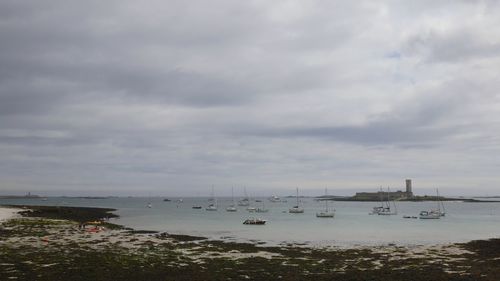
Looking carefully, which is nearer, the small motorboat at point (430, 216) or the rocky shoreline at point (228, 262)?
the rocky shoreline at point (228, 262)

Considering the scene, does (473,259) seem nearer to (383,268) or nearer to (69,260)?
(383,268)

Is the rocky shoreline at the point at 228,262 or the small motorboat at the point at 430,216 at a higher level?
the rocky shoreline at the point at 228,262

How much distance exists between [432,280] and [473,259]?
10333 mm

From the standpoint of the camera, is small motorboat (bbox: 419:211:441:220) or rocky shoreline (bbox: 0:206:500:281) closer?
rocky shoreline (bbox: 0:206:500:281)

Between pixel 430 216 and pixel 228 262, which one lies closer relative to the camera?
pixel 228 262

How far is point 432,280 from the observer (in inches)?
954

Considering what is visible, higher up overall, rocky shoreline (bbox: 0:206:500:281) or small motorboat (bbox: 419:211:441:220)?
rocky shoreline (bbox: 0:206:500:281)

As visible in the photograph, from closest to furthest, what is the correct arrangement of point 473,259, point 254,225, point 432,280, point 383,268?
point 432,280
point 383,268
point 473,259
point 254,225

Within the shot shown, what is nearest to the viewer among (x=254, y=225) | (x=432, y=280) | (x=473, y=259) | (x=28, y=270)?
(x=432, y=280)

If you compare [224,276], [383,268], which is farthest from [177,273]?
[383,268]

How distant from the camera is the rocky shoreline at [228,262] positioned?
25.4 m

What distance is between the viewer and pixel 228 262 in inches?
1201

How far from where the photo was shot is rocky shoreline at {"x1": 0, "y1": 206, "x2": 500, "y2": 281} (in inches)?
1000

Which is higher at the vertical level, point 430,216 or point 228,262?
point 228,262
